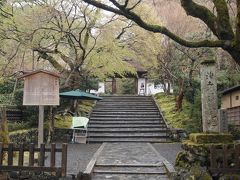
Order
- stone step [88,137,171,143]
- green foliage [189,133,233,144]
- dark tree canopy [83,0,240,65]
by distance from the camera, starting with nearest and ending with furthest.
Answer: dark tree canopy [83,0,240,65] → green foliage [189,133,233,144] → stone step [88,137,171,143]

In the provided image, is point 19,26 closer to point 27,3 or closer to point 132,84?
point 27,3

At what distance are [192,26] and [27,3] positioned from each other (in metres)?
11.3

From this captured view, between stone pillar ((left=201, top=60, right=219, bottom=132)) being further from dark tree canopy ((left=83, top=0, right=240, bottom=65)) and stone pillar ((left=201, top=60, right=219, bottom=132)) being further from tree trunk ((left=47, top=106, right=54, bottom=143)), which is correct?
tree trunk ((left=47, top=106, right=54, bottom=143))

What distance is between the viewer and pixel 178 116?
870 inches

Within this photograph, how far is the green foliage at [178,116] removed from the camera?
62.6ft

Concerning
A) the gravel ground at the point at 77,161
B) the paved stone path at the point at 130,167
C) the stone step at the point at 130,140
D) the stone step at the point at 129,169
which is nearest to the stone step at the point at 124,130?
the stone step at the point at 130,140

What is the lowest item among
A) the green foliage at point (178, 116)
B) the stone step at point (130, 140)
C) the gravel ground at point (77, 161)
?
the gravel ground at point (77, 161)

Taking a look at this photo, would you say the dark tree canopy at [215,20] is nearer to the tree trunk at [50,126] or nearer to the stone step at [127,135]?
the tree trunk at [50,126]

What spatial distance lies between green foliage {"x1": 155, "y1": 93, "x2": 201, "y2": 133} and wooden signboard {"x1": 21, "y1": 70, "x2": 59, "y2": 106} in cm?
848

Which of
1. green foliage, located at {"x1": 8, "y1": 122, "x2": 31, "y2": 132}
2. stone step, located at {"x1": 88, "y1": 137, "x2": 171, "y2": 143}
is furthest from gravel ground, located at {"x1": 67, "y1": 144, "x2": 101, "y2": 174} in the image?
green foliage, located at {"x1": 8, "y1": 122, "x2": 31, "y2": 132}

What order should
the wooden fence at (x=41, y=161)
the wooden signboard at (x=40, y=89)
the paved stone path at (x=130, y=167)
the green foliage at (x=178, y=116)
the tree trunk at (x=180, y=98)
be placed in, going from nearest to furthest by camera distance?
1. the wooden fence at (x=41, y=161)
2. the paved stone path at (x=130, y=167)
3. the wooden signboard at (x=40, y=89)
4. the green foliage at (x=178, y=116)
5. the tree trunk at (x=180, y=98)

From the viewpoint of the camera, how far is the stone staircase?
19.5 m

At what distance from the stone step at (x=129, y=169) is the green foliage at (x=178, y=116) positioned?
8.62 metres

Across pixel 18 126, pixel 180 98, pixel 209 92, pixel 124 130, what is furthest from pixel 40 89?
pixel 180 98
